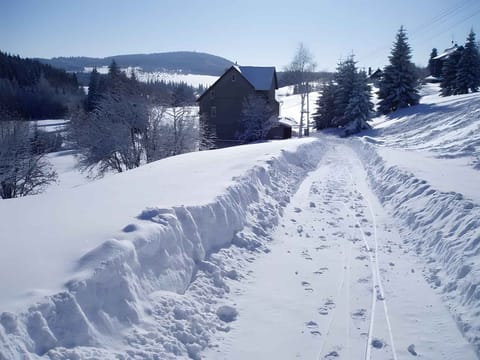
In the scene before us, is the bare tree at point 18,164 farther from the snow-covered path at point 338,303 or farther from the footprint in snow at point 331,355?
the footprint in snow at point 331,355

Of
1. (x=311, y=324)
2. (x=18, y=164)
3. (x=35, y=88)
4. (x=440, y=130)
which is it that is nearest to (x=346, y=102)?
(x=440, y=130)

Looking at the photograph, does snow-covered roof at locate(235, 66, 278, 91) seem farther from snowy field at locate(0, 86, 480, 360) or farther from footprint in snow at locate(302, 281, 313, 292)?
footprint in snow at locate(302, 281, 313, 292)

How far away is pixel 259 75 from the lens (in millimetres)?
40438

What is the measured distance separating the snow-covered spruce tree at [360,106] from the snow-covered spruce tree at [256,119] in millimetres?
9972

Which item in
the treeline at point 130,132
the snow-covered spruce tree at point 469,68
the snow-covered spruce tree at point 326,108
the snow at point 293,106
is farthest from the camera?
the snow at point 293,106

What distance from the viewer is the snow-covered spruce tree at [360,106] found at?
40.9 m

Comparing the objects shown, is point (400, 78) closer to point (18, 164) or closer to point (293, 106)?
point (18, 164)

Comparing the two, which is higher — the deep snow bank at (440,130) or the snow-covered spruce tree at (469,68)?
the snow-covered spruce tree at (469,68)

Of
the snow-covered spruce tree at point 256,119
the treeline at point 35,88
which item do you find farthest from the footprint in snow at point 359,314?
the treeline at point 35,88

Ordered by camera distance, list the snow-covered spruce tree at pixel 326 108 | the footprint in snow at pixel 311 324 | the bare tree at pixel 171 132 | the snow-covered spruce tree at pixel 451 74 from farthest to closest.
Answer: the snow-covered spruce tree at pixel 326 108 → the snow-covered spruce tree at pixel 451 74 → the bare tree at pixel 171 132 → the footprint in snow at pixel 311 324

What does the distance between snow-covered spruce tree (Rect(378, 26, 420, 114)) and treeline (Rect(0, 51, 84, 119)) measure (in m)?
59.2

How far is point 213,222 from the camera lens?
23.0 ft

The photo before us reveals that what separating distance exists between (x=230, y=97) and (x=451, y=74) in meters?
28.8

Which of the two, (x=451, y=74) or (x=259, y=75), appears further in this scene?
(x=451, y=74)
